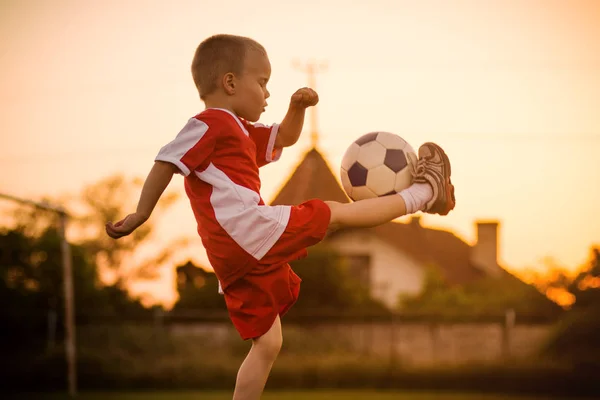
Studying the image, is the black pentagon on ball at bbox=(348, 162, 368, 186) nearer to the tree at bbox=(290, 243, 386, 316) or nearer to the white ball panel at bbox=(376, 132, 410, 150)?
the white ball panel at bbox=(376, 132, 410, 150)

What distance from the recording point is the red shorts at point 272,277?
382 centimetres

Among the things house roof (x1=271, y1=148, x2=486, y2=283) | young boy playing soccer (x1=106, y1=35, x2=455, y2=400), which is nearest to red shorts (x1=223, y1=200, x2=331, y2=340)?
young boy playing soccer (x1=106, y1=35, x2=455, y2=400)

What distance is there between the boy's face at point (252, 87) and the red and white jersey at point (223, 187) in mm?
87

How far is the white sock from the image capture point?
399 centimetres

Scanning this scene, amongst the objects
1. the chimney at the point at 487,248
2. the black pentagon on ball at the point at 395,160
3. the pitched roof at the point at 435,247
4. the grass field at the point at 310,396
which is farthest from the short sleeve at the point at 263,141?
the chimney at the point at 487,248

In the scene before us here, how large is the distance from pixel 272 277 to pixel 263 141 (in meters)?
0.70

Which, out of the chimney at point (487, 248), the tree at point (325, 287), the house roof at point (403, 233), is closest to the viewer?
the tree at point (325, 287)

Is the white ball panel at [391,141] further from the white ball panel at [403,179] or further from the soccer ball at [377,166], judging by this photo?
the white ball panel at [403,179]

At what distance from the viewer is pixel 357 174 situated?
14.7 feet

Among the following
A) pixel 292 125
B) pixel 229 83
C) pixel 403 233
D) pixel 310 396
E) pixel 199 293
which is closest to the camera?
pixel 229 83

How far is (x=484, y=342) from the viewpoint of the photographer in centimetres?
1841

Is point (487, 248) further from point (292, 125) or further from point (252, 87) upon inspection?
point (252, 87)

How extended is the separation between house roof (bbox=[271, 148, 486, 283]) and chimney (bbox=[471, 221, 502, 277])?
0.27 meters

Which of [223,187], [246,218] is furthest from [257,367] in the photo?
[223,187]
